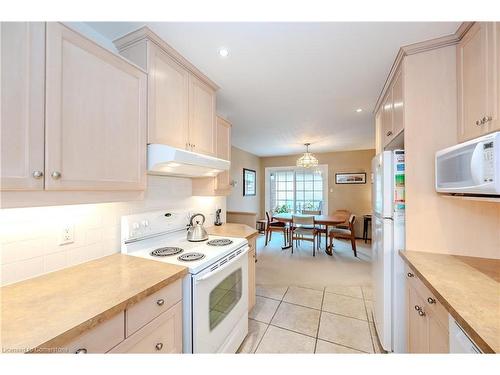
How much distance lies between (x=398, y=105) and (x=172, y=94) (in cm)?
175

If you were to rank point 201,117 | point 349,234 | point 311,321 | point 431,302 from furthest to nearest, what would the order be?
point 349,234 < point 311,321 < point 201,117 < point 431,302

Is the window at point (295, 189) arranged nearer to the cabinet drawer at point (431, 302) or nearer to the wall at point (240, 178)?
the wall at point (240, 178)

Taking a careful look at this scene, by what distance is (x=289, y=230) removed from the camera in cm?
445

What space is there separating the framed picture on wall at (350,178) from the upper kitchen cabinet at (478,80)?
446cm

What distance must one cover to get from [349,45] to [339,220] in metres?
3.26

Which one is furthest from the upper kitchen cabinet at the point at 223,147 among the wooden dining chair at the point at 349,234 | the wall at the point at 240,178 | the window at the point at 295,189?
the window at the point at 295,189

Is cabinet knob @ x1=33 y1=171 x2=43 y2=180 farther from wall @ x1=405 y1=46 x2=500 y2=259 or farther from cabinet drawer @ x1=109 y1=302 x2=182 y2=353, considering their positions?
wall @ x1=405 y1=46 x2=500 y2=259

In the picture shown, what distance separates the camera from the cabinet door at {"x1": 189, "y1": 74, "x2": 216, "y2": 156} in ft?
5.53

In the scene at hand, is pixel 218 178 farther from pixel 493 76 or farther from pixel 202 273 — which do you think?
pixel 493 76

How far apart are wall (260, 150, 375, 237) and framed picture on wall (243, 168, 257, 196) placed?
79.0 inches

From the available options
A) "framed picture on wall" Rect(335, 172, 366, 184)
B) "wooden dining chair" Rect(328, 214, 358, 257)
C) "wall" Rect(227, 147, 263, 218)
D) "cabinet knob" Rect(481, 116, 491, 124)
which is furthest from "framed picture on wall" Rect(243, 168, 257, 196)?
"cabinet knob" Rect(481, 116, 491, 124)

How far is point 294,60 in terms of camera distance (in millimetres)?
1567

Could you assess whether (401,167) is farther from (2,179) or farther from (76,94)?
(2,179)

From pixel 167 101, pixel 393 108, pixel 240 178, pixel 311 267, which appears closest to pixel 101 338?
pixel 167 101
